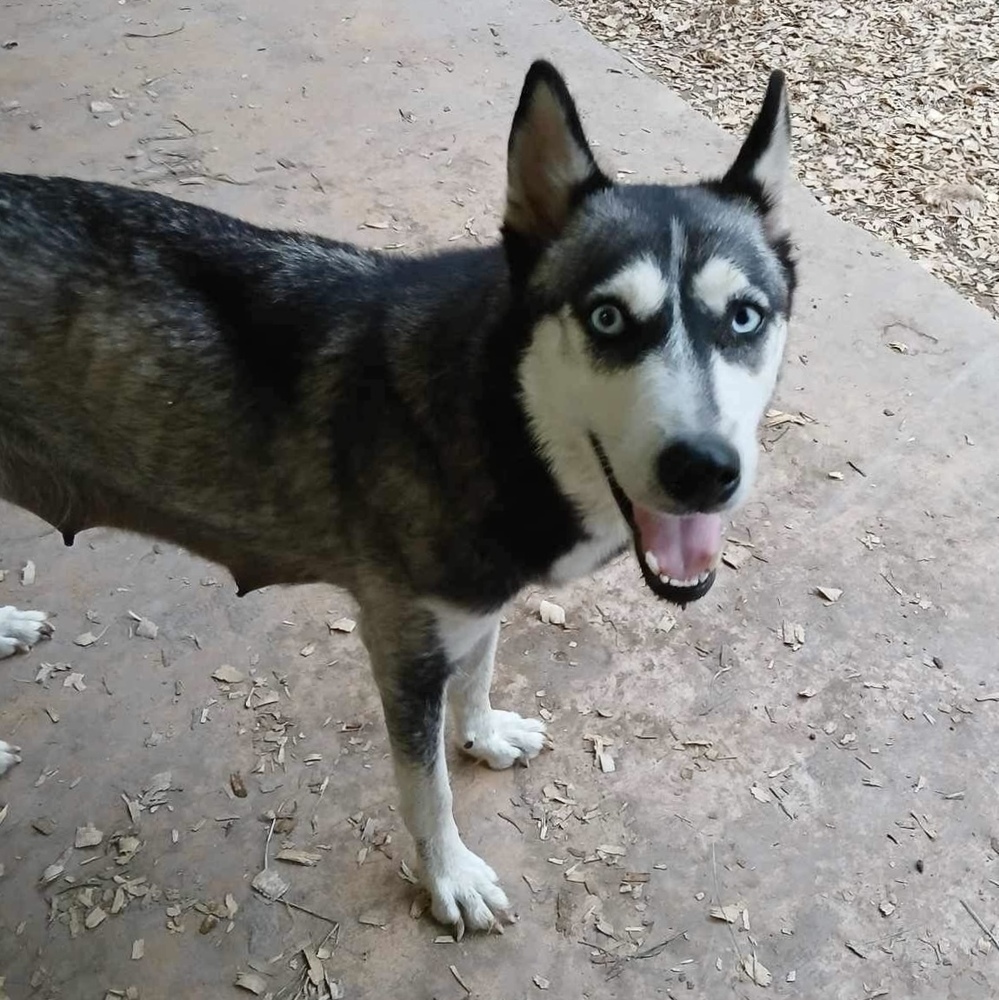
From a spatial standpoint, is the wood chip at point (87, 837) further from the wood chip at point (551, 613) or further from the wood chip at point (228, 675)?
the wood chip at point (551, 613)

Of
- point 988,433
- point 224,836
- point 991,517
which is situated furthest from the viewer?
point 988,433

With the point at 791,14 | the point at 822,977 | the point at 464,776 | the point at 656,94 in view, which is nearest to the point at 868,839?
the point at 822,977

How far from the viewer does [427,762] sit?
240 cm

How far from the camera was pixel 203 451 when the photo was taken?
235 cm

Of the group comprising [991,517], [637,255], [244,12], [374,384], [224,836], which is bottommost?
[224,836]

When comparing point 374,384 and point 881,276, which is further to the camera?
point 881,276

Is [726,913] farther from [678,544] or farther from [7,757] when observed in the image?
[7,757]

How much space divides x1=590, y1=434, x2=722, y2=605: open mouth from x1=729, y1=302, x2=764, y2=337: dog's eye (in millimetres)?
379

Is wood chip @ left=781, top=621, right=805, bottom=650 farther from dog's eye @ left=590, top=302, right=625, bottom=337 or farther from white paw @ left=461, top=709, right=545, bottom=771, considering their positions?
dog's eye @ left=590, top=302, right=625, bottom=337

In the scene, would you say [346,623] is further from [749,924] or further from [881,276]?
[881,276]

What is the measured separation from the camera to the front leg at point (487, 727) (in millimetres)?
2832

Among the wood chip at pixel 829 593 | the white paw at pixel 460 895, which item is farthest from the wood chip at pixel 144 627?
the wood chip at pixel 829 593

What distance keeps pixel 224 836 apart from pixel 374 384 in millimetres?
1424

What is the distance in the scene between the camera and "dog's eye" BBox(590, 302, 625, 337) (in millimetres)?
1896
